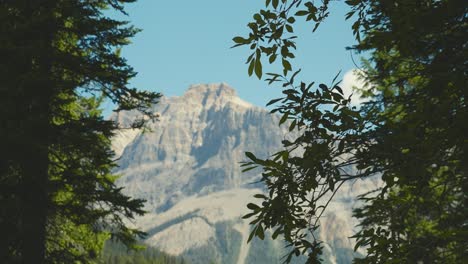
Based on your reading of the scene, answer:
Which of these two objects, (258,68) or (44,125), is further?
(44,125)

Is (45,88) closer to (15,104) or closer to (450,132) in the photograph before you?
(15,104)

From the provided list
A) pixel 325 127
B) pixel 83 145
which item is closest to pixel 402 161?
pixel 325 127

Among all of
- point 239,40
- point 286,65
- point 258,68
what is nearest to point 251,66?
point 258,68

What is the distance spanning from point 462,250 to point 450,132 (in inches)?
29.6

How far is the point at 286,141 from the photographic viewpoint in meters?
2.89

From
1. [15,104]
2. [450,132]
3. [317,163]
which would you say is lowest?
[317,163]

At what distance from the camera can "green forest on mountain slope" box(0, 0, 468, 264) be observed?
294cm

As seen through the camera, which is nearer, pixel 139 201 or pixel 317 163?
pixel 317 163

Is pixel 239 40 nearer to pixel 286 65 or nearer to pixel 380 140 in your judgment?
pixel 286 65

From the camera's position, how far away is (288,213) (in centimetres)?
303

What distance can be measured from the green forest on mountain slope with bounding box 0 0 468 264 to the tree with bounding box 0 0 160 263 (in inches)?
1.0

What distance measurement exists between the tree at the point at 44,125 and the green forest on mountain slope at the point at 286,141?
1.0 inches

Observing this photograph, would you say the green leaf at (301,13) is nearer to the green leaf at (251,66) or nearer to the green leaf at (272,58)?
the green leaf at (272,58)

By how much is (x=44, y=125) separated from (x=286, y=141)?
21.5 feet
